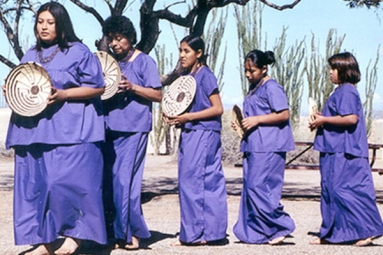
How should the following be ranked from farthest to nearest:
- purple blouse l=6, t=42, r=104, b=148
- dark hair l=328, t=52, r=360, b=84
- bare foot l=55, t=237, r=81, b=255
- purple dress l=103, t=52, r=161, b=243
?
1. dark hair l=328, t=52, r=360, b=84
2. purple dress l=103, t=52, r=161, b=243
3. bare foot l=55, t=237, r=81, b=255
4. purple blouse l=6, t=42, r=104, b=148

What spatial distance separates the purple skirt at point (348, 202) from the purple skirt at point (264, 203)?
1.18ft

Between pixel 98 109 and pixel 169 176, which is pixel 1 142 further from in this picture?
pixel 98 109

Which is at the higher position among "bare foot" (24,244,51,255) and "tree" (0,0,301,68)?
"tree" (0,0,301,68)

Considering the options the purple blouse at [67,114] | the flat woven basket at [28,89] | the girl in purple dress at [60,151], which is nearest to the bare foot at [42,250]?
the girl in purple dress at [60,151]

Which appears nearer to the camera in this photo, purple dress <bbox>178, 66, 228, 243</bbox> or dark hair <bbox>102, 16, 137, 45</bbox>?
dark hair <bbox>102, 16, 137, 45</bbox>

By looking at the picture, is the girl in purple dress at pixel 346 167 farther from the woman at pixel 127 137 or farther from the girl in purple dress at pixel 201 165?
the woman at pixel 127 137

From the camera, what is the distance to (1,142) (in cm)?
2527

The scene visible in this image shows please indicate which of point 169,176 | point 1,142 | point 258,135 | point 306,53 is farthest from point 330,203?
point 1,142

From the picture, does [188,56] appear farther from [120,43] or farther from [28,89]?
[28,89]

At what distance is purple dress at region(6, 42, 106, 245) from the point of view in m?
6.24

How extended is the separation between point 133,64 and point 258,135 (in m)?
1.18

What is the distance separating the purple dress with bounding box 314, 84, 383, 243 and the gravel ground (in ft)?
0.47

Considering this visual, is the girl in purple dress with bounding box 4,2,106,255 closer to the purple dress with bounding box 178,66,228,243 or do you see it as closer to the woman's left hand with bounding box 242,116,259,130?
the purple dress with bounding box 178,66,228,243

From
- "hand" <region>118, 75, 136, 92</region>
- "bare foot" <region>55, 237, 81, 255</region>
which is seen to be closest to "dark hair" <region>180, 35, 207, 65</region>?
"hand" <region>118, 75, 136, 92</region>
